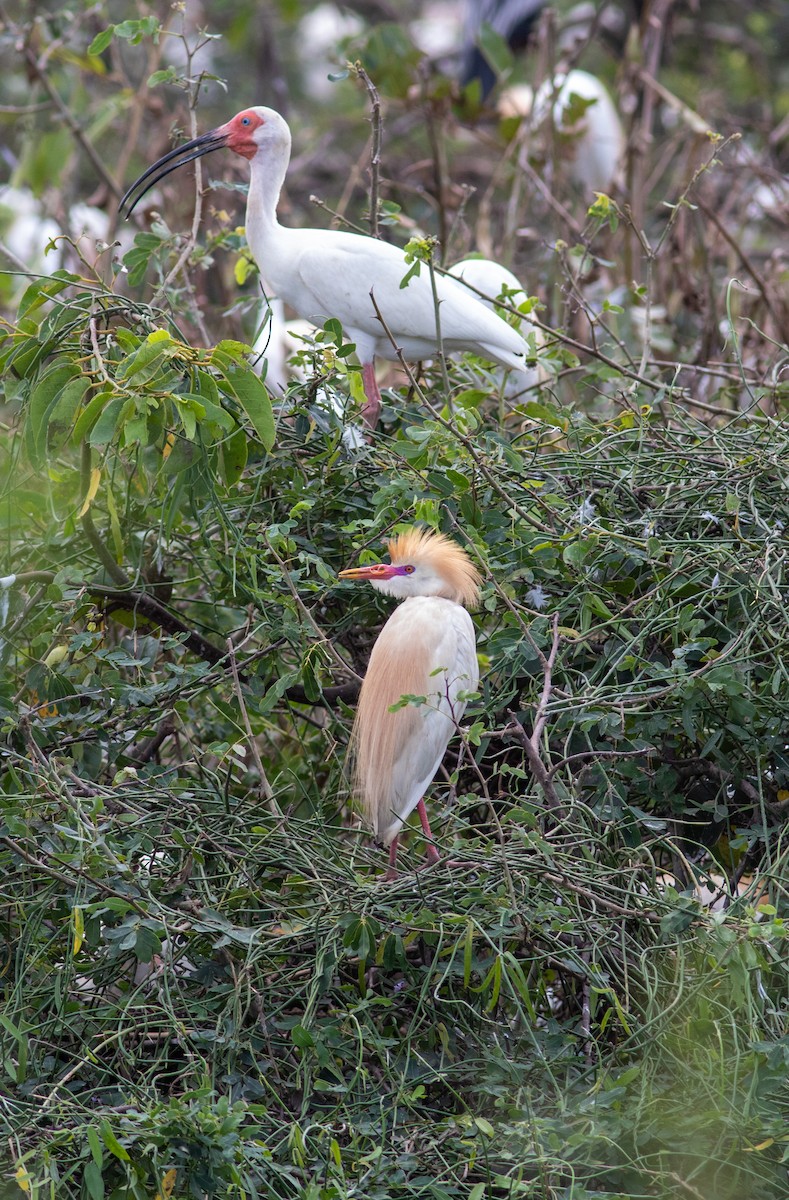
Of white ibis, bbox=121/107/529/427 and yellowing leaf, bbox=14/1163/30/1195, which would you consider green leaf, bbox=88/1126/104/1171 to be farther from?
white ibis, bbox=121/107/529/427

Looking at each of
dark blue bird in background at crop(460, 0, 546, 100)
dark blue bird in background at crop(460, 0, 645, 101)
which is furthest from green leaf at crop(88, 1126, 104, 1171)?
dark blue bird in background at crop(460, 0, 546, 100)

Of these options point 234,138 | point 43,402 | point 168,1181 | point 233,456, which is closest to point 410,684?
point 233,456

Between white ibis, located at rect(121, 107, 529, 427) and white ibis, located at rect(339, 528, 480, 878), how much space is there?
0.89 m

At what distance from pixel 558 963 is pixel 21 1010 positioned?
793 mm

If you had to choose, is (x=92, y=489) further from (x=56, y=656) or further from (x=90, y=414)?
(x=56, y=656)

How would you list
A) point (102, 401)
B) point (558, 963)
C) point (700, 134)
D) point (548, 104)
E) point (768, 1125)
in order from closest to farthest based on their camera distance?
point (768, 1125) < point (558, 963) < point (102, 401) < point (700, 134) < point (548, 104)

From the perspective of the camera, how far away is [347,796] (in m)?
2.56

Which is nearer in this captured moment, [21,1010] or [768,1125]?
[768,1125]

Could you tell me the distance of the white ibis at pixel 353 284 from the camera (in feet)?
11.0

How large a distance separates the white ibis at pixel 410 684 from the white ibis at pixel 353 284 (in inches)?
34.9

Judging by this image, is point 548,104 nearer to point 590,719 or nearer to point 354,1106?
point 590,719

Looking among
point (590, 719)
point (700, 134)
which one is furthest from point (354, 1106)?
point (700, 134)

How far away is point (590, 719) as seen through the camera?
2164 millimetres

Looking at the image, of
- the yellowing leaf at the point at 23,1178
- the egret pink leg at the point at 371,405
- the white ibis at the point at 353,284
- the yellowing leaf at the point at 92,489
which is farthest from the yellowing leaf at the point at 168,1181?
the white ibis at the point at 353,284
